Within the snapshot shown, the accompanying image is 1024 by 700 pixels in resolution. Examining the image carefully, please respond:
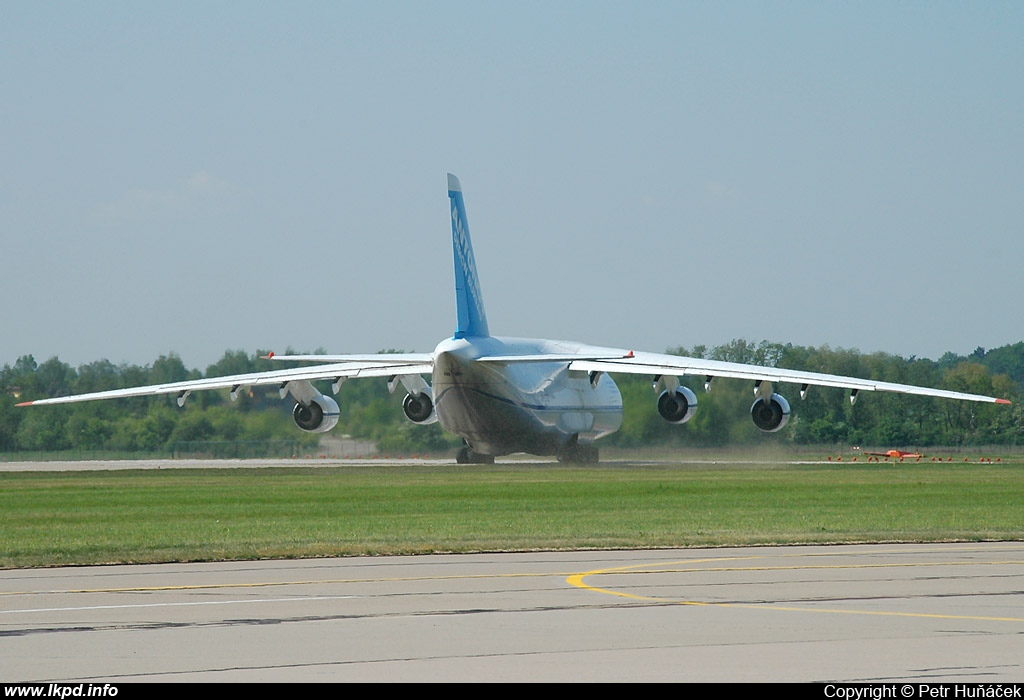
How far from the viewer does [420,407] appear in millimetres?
54375

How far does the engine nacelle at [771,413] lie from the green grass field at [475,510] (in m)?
1.55

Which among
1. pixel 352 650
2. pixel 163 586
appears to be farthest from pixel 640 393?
pixel 352 650

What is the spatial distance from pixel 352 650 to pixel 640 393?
52032 mm

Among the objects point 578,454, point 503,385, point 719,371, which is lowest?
point 578,454

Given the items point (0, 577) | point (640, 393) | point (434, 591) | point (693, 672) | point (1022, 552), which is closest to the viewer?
point (693, 672)

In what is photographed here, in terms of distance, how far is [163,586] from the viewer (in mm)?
15594

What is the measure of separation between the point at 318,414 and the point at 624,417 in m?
14.1

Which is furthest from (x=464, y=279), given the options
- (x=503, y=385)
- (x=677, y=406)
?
(x=677, y=406)

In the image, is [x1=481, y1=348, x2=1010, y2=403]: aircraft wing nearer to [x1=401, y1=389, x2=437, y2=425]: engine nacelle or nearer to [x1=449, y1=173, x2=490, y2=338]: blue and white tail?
[x1=449, y1=173, x2=490, y2=338]: blue and white tail

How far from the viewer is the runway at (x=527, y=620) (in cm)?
965

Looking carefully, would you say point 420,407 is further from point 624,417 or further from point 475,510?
point 475,510

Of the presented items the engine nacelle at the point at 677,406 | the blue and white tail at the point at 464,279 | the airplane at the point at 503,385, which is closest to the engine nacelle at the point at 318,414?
the airplane at the point at 503,385

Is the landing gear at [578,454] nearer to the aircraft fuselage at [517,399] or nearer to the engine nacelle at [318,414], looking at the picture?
the aircraft fuselage at [517,399]
